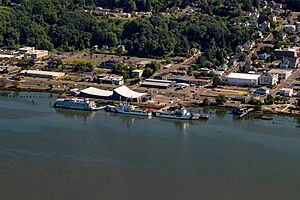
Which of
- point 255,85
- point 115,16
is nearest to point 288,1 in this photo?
point 115,16

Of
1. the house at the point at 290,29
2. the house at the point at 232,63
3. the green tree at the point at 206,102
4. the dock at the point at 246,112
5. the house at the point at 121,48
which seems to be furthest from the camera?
the house at the point at 290,29

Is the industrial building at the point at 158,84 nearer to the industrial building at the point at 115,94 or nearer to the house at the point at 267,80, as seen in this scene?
the industrial building at the point at 115,94

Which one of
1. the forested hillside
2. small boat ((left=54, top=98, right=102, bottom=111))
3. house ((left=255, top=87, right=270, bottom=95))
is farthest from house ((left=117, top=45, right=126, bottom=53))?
small boat ((left=54, top=98, right=102, bottom=111))

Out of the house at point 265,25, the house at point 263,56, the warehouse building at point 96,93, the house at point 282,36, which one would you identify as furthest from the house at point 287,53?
the warehouse building at point 96,93

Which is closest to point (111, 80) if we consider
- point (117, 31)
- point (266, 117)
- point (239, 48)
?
point (266, 117)

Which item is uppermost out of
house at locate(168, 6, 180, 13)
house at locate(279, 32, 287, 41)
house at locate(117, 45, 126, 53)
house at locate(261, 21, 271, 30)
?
house at locate(168, 6, 180, 13)

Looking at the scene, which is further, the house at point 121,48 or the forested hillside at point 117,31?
the house at point 121,48

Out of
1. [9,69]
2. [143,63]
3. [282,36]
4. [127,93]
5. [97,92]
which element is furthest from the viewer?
[282,36]

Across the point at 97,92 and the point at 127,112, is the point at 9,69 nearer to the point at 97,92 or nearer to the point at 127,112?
the point at 97,92

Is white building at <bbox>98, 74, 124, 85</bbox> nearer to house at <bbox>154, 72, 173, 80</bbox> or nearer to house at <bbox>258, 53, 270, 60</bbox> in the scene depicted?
house at <bbox>154, 72, 173, 80</bbox>
